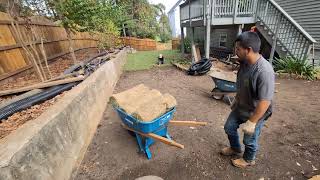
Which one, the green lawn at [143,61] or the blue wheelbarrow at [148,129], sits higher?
the blue wheelbarrow at [148,129]

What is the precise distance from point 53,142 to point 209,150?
2.52m

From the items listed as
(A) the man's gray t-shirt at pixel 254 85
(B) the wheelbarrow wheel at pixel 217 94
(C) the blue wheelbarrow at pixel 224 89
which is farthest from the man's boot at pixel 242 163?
(B) the wheelbarrow wheel at pixel 217 94

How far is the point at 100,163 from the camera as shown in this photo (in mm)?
3084

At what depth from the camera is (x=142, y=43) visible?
20.6 metres

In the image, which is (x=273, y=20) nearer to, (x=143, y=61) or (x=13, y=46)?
(x=143, y=61)

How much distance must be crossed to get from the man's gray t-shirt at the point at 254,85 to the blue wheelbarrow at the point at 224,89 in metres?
2.29

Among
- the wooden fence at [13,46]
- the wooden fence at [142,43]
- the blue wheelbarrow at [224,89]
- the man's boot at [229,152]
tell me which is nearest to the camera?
the man's boot at [229,152]

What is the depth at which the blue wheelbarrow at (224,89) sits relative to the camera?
4.80m

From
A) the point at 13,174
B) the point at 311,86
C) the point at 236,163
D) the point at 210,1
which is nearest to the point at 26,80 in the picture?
the point at 13,174

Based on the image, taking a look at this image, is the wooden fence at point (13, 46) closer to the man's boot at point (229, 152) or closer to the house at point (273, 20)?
the man's boot at point (229, 152)

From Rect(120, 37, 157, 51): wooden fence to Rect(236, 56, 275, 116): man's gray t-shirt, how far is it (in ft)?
60.4

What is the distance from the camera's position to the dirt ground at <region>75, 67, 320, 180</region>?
9.25 feet

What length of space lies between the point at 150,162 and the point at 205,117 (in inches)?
78.2

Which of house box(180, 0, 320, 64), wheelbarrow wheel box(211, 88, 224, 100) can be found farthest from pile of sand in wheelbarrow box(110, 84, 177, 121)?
house box(180, 0, 320, 64)
